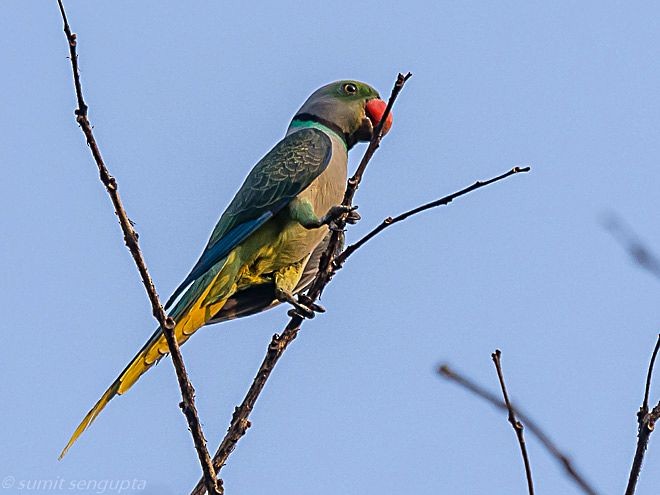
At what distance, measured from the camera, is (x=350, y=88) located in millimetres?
5762

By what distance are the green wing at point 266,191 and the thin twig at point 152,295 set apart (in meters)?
1.52

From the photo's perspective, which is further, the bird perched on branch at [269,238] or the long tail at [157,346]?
the bird perched on branch at [269,238]

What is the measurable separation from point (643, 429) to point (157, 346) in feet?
8.17

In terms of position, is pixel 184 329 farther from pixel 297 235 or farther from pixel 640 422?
pixel 640 422

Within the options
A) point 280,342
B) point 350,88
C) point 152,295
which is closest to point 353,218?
point 280,342

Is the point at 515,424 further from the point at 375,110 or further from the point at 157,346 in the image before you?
the point at 375,110

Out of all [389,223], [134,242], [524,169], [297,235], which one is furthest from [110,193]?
[297,235]

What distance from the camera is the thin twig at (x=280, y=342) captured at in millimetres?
3365

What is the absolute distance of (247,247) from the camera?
16.4ft

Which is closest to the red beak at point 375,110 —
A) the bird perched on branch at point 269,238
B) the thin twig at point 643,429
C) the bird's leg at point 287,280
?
the bird perched on branch at point 269,238

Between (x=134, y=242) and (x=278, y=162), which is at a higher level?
(x=278, y=162)

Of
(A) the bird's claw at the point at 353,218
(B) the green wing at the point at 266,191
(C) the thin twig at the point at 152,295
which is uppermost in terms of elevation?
(B) the green wing at the point at 266,191

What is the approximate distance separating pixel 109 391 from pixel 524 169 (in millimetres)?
2099

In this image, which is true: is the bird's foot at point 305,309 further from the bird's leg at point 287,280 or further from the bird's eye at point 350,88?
the bird's eye at point 350,88
